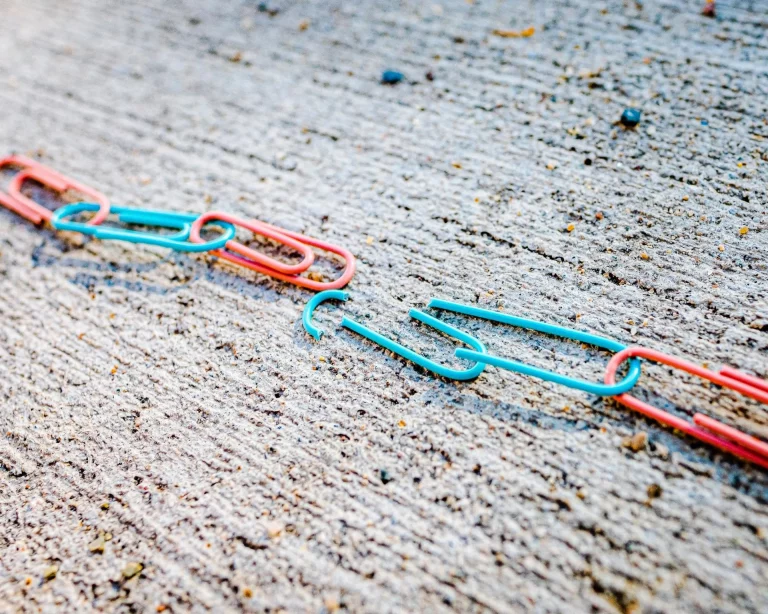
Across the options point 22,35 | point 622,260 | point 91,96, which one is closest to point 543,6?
point 622,260

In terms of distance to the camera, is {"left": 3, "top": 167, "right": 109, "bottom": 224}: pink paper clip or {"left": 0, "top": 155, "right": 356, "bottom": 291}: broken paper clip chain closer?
{"left": 0, "top": 155, "right": 356, "bottom": 291}: broken paper clip chain

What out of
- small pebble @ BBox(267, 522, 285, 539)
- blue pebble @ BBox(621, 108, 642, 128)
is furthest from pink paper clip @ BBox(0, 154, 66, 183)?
blue pebble @ BBox(621, 108, 642, 128)

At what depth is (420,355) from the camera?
6.19 ft

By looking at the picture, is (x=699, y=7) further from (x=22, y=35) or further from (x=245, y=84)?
(x=22, y=35)

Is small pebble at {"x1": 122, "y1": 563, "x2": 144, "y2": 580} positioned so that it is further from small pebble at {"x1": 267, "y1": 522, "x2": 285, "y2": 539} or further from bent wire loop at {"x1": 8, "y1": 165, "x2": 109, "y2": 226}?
bent wire loop at {"x1": 8, "y1": 165, "x2": 109, "y2": 226}

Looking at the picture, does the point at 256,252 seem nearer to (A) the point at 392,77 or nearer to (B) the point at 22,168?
(A) the point at 392,77

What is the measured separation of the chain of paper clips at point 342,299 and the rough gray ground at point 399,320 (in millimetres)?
53

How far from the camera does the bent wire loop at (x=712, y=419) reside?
1.53m

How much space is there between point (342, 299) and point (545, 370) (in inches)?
30.0

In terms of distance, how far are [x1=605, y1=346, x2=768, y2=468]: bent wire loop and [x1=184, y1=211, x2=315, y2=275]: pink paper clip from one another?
114 cm

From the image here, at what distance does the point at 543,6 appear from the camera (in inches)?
105

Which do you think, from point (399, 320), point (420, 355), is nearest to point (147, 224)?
point (399, 320)

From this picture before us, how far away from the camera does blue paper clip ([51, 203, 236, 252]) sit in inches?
85.7

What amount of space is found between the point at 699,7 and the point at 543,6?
2.26ft
